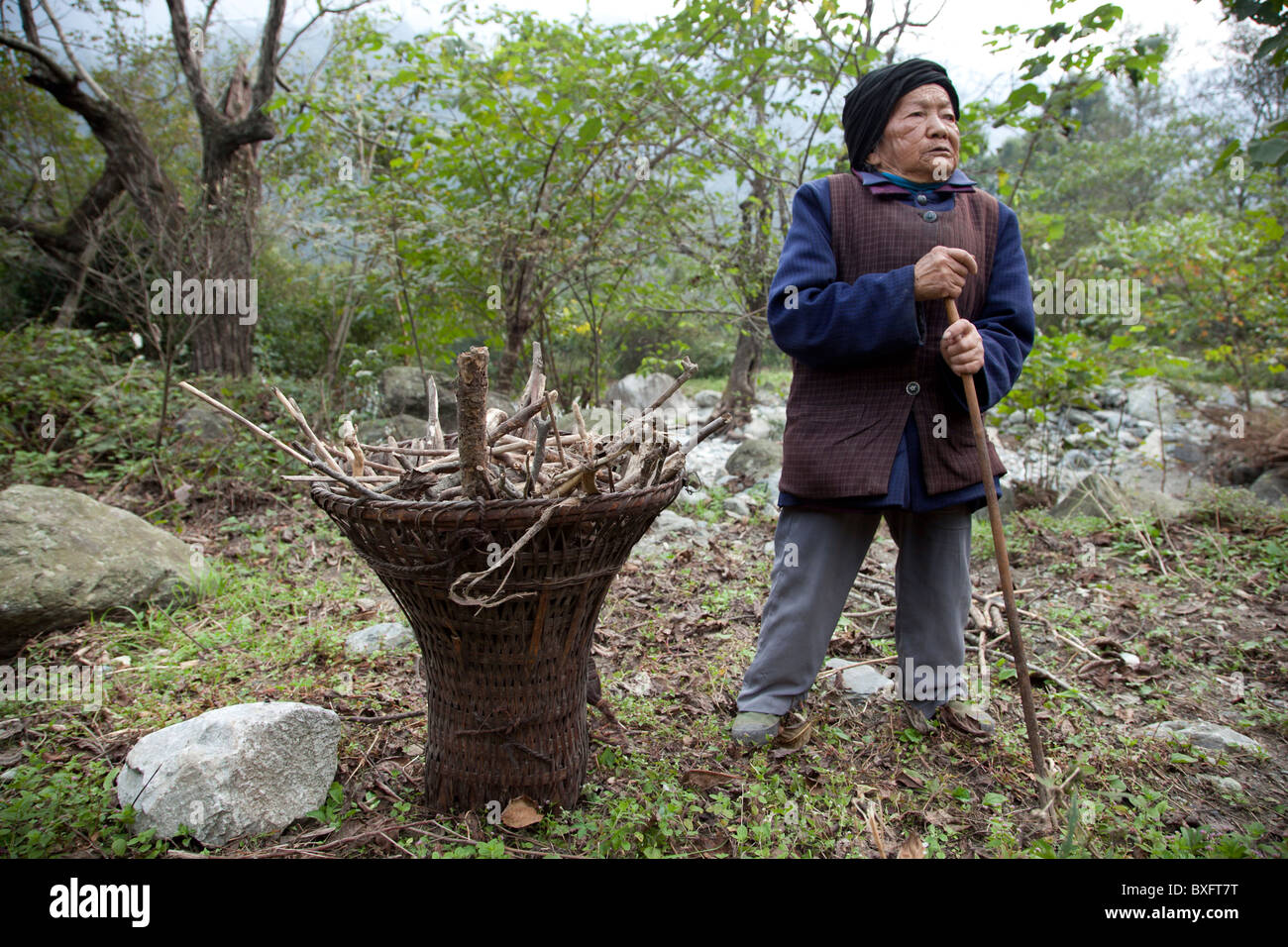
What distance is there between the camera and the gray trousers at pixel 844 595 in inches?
98.2

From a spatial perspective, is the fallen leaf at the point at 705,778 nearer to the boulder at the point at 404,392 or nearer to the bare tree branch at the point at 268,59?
the boulder at the point at 404,392

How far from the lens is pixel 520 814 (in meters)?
2.07

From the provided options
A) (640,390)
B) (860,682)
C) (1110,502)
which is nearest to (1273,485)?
(1110,502)

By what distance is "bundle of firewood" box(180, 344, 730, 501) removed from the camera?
5.83ft

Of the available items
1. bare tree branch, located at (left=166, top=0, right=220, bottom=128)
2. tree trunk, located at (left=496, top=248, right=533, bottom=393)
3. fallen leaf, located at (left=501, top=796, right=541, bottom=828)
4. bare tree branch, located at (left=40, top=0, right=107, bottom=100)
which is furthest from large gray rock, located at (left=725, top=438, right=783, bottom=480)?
bare tree branch, located at (left=40, top=0, right=107, bottom=100)

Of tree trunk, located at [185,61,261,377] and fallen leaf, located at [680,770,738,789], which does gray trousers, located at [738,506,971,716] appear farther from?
tree trunk, located at [185,61,261,377]

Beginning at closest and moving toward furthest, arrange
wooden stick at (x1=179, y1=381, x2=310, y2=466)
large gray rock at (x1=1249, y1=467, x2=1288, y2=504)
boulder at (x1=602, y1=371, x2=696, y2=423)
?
wooden stick at (x1=179, y1=381, x2=310, y2=466) < large gray rock at (x1=1249, y1=467, x2=1288, y2=504) < boulder at (x1=602, y1=371, x2=696, y2=423)

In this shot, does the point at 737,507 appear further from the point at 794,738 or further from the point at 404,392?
the point at 404,392

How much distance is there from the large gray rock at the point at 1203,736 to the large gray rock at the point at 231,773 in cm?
283

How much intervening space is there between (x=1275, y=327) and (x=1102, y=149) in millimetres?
16506

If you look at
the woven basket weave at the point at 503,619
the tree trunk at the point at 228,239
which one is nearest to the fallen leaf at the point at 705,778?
the woven basket weave at the point at 503,619

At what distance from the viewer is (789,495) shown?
8.25 feet
